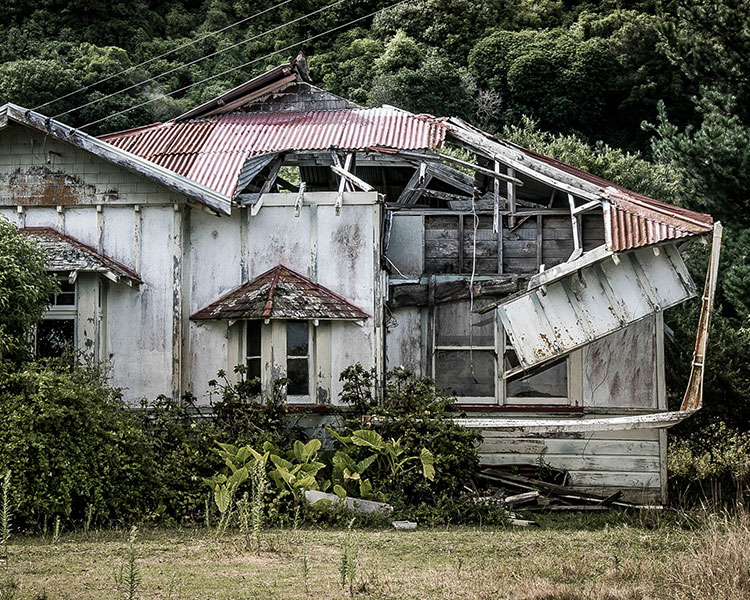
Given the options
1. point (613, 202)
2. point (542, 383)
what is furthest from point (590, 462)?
point (613, 202)

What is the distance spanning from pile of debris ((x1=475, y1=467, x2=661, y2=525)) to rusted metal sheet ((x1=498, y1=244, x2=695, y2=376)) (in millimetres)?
1748

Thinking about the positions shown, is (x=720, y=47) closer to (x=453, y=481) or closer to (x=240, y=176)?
(x=240, y=176)

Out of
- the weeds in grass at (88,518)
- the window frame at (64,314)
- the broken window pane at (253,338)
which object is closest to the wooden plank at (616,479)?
the broken window pane at (253,338)

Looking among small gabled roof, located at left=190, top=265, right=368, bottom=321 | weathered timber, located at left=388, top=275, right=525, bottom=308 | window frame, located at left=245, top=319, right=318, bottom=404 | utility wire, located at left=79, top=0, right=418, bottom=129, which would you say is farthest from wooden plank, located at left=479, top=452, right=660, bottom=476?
utility wire, located at left=79, top=0, right=418, bottom=129

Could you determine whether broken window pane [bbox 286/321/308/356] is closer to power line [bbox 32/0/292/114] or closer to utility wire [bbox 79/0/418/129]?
utility wire [bbox 79/0/418/129]

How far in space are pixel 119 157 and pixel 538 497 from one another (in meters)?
8.16

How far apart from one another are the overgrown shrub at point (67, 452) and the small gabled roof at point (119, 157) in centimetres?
Answer: 360

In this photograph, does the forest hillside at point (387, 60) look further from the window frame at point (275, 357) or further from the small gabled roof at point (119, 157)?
the small gabled roof at point (119, 157)

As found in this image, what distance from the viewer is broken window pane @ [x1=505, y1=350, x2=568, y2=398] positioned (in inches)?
645

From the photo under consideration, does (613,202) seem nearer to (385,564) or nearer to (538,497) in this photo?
(538,497)

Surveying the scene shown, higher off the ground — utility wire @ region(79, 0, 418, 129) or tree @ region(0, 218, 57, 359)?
utility wire @ region(79, 0, 418, 129)

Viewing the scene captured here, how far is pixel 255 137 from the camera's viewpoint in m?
17.4

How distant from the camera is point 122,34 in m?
51.3

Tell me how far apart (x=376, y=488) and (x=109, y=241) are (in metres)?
5.97
